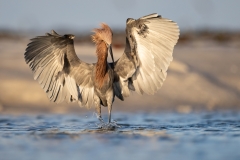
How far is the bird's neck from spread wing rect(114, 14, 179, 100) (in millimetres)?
295

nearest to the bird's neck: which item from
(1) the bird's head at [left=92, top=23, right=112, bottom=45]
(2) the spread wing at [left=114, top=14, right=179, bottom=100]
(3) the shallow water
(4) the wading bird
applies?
(4) the wading bird

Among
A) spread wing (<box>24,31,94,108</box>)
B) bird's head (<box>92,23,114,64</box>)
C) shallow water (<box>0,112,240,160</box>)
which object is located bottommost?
shallow water (<box>0,112,240,160</box>)

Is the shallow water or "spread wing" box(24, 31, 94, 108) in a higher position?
"spread wing" box(24, 31, 94, 108)

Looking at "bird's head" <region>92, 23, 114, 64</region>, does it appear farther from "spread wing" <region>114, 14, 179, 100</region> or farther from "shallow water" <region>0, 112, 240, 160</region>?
"shallow water" <region>0, 112, 240, 160</region>

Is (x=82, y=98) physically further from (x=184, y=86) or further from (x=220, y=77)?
(x=220, y=77)

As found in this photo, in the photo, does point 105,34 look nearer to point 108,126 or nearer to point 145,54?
point 145,54

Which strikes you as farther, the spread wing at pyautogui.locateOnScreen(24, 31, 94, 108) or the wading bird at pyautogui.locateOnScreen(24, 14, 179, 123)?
the spread wing at pyautogui.locateOnScreen(24, 31, 94, 108)

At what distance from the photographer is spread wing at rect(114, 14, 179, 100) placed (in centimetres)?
920

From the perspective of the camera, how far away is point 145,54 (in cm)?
951

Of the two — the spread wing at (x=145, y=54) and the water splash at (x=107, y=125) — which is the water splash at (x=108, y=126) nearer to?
the water splash at (x=107, y=125)

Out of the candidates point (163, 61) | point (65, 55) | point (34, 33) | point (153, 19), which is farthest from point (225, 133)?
point (34, 33)

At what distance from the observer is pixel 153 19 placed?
915cm

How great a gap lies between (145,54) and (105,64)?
0.68 metres

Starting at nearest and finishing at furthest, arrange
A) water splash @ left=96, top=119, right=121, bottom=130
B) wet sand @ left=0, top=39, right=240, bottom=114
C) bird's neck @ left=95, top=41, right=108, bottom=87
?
bird's neck @ left=95, top=41, right=108, bottom=87 < water splash @ left=96, top=119, right=121, bottom=130 < wet sand @ left=0, top=39, right=240, bottom=114
